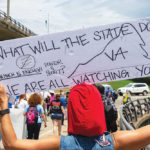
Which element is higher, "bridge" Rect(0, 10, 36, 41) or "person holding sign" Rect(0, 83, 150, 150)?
"bridge" Rect(0, 10, 36, 41)

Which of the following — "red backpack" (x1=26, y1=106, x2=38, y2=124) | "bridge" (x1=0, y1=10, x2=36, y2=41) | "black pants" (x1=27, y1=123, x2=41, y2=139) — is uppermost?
"bridge" (x1=0, y1=10, x2=36, y2=41)

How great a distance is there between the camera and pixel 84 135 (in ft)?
5.03

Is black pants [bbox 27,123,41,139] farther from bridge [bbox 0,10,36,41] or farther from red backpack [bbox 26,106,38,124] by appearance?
bridge [bbox 0,10,36,41]

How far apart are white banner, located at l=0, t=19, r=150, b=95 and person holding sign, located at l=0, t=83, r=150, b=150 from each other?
0.35 m

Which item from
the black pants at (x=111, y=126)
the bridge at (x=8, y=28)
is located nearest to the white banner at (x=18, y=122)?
the black pants at (x=111, y=126)

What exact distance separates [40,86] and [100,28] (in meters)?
0.68

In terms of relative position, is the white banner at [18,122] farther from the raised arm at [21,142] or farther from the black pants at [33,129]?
the raised arm at [21,142]

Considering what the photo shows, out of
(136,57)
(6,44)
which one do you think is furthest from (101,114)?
→ (6,44)

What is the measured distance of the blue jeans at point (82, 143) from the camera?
1.51 metres

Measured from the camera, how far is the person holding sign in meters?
1.47

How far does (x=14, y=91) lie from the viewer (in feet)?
6.54

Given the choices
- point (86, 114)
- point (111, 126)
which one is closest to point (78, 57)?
point (86, 114)

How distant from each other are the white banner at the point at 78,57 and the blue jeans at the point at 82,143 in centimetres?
48

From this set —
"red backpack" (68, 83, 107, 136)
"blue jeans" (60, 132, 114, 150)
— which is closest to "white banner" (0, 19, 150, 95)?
"red backpack" (68, 83, 107, 136)
